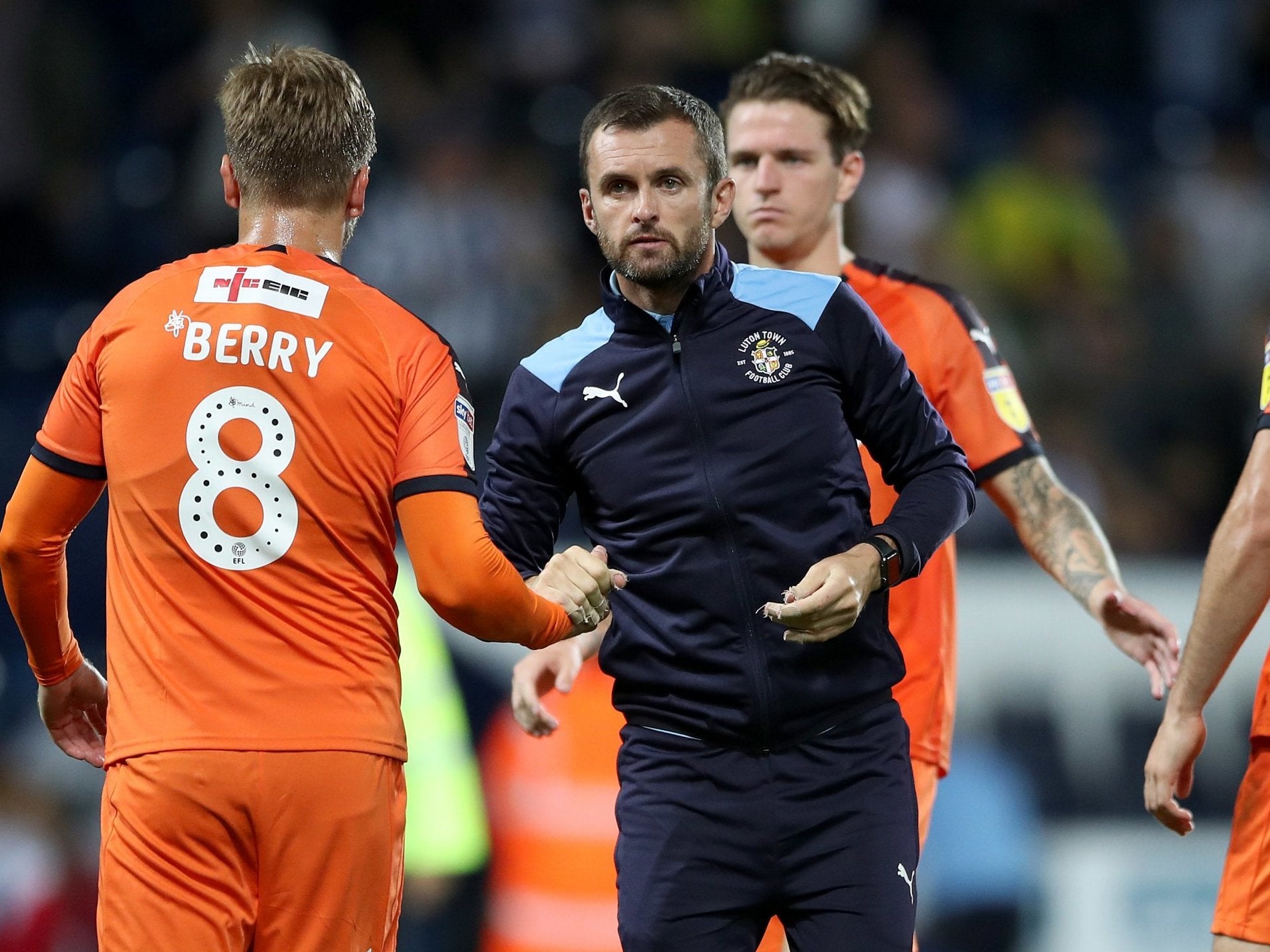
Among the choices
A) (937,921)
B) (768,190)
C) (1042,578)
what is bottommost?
(937,921)

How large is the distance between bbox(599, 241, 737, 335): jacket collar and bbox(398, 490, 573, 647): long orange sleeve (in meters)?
0.67

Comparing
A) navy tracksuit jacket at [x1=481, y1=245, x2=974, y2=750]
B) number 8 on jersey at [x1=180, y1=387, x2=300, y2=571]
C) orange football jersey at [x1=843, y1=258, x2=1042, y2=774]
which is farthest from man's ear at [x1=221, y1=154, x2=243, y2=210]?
orange football jersey at [x1=843, y1=258, x2=1042, y2=774]

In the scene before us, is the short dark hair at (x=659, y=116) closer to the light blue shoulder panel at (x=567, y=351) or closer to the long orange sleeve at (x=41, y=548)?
the light blue shoulder panel at (x=567, y=351)

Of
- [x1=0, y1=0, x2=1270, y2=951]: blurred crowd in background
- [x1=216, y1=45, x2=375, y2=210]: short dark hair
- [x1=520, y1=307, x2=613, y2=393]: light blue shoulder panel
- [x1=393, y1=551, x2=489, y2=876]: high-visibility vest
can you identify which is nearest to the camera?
[x1=216, y1=45, x2=375, y2=210]: short dark hair

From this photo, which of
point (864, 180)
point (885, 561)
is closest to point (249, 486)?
point (885, 561)

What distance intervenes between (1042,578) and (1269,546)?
353cm

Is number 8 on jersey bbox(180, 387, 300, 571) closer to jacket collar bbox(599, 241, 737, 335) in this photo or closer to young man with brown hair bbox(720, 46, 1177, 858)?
jacket collar bbox(599, 241, 737, 335)

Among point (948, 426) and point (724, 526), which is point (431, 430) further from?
point (948, 426)

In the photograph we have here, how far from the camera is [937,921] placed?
272 inches

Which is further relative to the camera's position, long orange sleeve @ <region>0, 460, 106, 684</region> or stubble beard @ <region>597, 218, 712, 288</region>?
stubble beard @ <region>597, 218, 712, 288</region>

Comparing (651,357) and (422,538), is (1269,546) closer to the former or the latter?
(651,357)

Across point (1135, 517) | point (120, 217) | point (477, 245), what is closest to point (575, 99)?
point (477, 245)

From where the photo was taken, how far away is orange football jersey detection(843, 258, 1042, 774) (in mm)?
4523

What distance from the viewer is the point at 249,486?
11.1 feet
